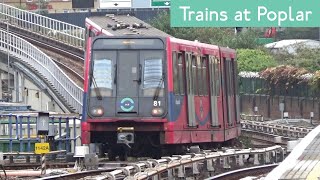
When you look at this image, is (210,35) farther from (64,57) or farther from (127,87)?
(127,87)

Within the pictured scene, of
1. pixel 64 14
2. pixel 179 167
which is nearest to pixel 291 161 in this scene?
pixel 179 167

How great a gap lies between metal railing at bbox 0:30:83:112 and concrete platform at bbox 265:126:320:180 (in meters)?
29.8

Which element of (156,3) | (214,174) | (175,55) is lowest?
(214,174)

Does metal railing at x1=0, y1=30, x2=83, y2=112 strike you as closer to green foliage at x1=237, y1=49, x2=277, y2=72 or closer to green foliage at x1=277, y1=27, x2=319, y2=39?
green foliage at x1=237, y1=49, x2=277, y2=72

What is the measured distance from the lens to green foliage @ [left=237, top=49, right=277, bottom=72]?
78.1 metres

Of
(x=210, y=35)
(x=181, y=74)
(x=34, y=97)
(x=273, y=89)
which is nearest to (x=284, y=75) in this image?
(x=273, y=89)

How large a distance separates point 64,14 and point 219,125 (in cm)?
6730

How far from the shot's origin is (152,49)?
98.8 feet

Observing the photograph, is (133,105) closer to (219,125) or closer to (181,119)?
(181,119)

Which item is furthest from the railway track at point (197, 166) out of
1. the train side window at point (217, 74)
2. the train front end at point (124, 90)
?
the train side window at point (217, 74)

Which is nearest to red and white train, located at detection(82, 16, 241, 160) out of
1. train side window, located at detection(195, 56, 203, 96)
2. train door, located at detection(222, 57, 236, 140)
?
train side window, located at detection(195, 56, 203, 96)

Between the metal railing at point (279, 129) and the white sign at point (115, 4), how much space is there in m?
24.1

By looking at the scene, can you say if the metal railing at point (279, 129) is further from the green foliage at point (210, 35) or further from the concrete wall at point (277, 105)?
the green foliage at point (210, 35)

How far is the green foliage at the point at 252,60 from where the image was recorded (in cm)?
7812
